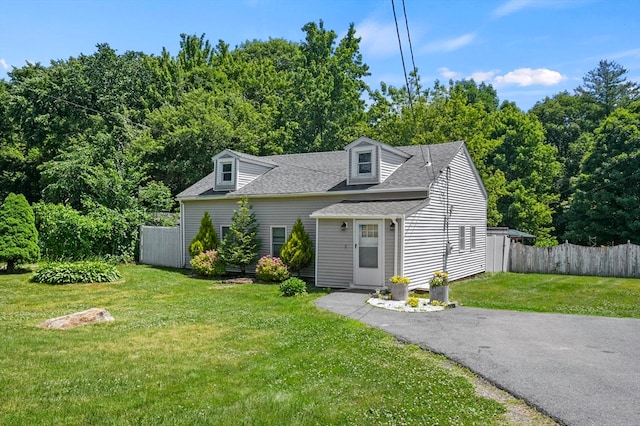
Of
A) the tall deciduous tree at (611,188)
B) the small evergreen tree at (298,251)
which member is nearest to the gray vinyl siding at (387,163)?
the small evergreen tree at (298,251)

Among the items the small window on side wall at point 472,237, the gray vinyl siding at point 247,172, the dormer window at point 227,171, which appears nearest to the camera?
the small window on side wall at point 472,237

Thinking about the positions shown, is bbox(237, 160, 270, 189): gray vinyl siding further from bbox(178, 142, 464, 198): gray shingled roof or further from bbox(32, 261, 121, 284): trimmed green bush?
bbox(32, 261, 121, 284): trimmed green bush

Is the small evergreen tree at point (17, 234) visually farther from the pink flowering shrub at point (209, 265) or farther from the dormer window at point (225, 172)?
the dormer window at point (225, 172)

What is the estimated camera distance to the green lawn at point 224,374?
486cm

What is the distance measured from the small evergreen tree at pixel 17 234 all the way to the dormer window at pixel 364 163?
1215cm

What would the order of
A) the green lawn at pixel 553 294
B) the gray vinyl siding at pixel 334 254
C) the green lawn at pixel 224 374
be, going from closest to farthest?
the green lawn at pixel 224 374, the green lawn at pixel 553 294, the gray vinyl siding at pixel 334 254

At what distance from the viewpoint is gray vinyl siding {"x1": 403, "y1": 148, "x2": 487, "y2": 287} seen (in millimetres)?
14656

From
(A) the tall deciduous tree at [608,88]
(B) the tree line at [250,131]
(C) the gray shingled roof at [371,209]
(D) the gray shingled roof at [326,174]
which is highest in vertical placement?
(A) the tall deciduous tree at [608,88]

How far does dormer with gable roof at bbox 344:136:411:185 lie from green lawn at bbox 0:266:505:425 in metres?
7.02

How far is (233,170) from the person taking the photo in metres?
19.5

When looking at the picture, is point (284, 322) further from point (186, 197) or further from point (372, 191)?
point (186, 197)

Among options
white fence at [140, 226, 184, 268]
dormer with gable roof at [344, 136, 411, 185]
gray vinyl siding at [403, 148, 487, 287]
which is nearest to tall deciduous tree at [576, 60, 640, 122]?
gray vinyl siding at [403, 148, 487, 287]

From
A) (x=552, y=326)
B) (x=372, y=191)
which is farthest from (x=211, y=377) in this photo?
(x=372, y=191)

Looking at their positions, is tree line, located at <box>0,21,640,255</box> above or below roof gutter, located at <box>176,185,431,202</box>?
above
